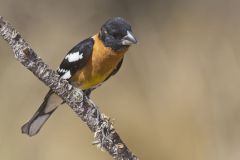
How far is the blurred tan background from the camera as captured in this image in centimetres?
467

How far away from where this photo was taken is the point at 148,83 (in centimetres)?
490

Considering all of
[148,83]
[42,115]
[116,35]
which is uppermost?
[116,35]

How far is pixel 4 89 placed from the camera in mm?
4895

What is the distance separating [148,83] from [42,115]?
201 centimetres

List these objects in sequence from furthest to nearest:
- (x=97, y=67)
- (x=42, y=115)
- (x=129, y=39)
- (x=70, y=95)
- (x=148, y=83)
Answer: (x=148, y=83) < (x=42, y=115) < (x=97, y=67) < (x=129, y=39) < (x=70, y=95)

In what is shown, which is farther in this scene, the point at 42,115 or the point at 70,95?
the point at 42,115

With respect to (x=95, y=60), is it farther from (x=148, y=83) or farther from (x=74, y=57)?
(x=148, y=83)

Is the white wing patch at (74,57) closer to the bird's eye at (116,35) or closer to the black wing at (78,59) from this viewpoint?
the black wing at (78,59)

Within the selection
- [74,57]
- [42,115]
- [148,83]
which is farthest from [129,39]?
[148,83]

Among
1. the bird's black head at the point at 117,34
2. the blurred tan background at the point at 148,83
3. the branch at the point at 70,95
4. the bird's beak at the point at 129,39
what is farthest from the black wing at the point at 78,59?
the blurred tan background at the point at 148,83

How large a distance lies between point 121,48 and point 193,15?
98.9 inches

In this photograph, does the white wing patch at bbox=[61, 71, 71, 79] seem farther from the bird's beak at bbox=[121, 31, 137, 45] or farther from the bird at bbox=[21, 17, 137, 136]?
the bird's beak at bbox=[121, 31, 137, 45]

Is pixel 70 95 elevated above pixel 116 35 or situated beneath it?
situated beneath

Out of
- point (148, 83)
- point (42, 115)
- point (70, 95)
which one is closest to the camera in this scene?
point (70, 95)
